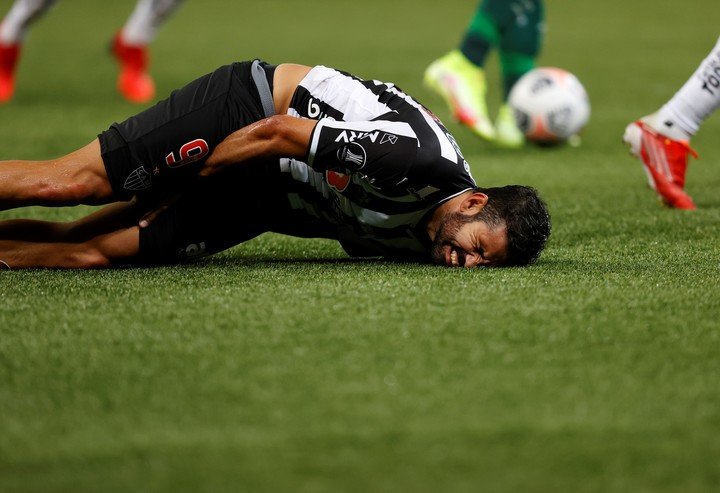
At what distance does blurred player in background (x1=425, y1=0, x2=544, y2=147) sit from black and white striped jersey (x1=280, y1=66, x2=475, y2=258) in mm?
2263

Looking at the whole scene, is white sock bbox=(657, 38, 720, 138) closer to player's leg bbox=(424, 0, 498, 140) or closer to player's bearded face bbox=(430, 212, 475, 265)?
player's bearded face bbox=(430, 212, 475, 265)

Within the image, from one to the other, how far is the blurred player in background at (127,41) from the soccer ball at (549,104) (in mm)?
2145

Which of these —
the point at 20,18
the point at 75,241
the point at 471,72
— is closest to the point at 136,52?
the point at 20,18

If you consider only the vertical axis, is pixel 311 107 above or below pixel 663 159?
above

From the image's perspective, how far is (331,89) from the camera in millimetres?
2779

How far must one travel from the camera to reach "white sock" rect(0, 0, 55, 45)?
19.0 feet

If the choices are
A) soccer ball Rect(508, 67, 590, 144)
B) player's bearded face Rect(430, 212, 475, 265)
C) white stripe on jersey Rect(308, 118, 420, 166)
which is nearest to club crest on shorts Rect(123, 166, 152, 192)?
white stripe on jersey Rect(308, 118, 420, 166)

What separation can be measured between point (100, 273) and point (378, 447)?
129 cm

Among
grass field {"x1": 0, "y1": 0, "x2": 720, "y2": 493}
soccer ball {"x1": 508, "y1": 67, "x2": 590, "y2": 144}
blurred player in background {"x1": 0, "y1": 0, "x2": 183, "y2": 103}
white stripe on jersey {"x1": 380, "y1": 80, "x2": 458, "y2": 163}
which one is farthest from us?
blurred player in background {"x1": 0, "y1": 0, "x2": 183, "y2": 103}

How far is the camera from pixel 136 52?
20.4 feet

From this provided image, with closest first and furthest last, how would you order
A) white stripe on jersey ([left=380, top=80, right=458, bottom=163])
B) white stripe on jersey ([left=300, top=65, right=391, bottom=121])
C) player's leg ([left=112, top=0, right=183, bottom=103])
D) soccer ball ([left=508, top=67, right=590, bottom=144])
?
white stripe on jersey ([left=380, top=80, right=458, bottom=163]) < white stripe on jersey ([left=300, top=65, right=391, bottom=121]) < soccer ball ([left=508, top=67, right=590, bottom=144]) < player's leg ([left=112, top=0, right=183, bottom=103])

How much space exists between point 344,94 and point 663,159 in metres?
1.29

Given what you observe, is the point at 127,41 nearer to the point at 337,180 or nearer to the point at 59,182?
the point at 59,182

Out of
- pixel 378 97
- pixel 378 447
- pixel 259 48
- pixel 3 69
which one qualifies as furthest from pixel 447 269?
pixel 259 48
